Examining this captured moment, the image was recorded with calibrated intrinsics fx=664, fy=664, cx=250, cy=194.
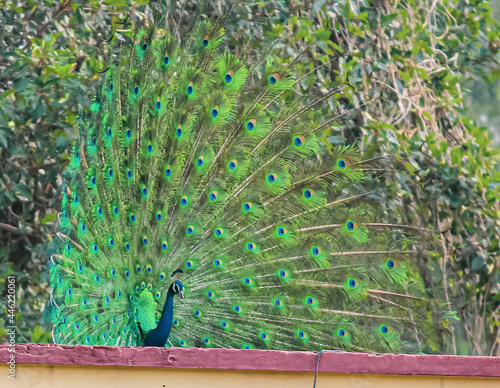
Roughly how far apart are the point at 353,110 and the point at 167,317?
1739mm

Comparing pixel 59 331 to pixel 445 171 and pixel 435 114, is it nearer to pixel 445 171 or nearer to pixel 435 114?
pixel 445 171

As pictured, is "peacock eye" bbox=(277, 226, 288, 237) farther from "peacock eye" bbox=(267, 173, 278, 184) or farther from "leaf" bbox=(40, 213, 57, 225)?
"leaf" bbox=(40, 213, 57, 225)

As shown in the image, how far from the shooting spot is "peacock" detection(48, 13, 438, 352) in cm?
365

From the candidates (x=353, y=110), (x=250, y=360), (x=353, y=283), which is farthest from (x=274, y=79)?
(x=250, y=360)

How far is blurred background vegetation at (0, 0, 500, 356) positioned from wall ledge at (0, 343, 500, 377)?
2005 millimetres

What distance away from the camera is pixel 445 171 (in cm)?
463

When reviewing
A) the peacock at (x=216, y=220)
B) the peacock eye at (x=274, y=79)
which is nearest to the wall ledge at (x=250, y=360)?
the peacock at (x=216, y=220)

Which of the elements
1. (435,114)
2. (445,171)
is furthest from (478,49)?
(445,171)

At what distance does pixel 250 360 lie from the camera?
224 centimetres

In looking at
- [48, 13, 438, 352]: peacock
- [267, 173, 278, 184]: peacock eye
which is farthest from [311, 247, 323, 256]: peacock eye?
[267, 173, 278, 184]: peacock eye

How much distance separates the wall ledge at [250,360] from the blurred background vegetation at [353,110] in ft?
6.58

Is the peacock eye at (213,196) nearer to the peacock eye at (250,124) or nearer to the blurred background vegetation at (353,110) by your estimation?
the peacock eye at (250,124)

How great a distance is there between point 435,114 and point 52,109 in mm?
2993

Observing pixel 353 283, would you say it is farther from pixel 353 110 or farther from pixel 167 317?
pixel 353 110
